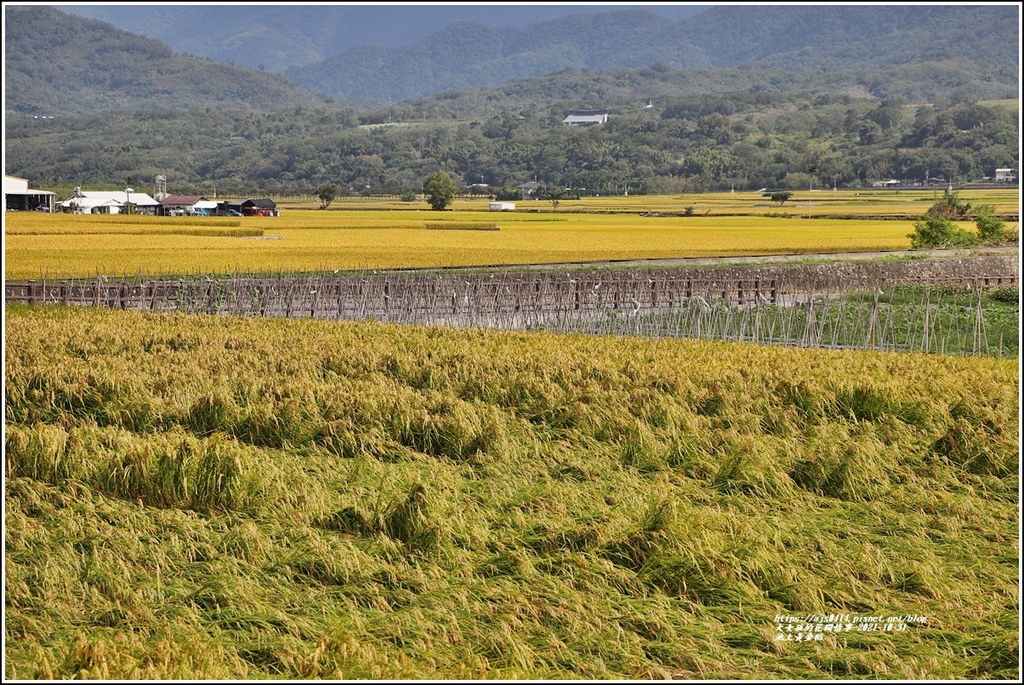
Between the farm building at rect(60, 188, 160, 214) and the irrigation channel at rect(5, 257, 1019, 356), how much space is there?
75086 mm

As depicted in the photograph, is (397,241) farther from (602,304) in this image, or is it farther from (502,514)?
(502,514)

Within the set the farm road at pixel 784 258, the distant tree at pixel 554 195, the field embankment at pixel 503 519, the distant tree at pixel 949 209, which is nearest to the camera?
the field embankment at pixel 503 519

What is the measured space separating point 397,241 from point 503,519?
44522mm

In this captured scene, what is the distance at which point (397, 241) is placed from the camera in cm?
5188

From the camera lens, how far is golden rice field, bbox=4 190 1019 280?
3912 cm

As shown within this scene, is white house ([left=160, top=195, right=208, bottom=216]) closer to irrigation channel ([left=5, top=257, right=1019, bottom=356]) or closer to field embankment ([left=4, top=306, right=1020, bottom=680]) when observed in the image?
irrigation channel ([left=5, top=257, right=1019, bottom=356])

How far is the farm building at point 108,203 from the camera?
101312 millimetres

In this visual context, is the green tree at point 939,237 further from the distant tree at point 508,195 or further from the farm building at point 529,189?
the farm building at point 529,189

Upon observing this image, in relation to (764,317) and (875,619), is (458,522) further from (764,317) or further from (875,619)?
(764,317)

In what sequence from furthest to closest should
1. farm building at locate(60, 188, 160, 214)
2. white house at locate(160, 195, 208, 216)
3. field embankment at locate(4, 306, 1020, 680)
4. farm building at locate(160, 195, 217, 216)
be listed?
white house at locate(160, 195, 208, 216) < farm building at locate(160, 195, 217, 216) < farm building at locate(60, 188, 160, 214) < field embankment at locate(4, 306, 1020, 680)

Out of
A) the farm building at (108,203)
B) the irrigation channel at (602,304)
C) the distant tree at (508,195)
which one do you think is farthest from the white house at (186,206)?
the irrigation channel at (602,304)

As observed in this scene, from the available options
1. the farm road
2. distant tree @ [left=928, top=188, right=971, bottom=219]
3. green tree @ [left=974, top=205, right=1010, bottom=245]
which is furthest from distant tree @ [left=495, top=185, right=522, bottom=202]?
the farm road

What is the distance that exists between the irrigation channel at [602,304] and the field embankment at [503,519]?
1086 cm

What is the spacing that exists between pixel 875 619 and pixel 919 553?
1322 millimetres
